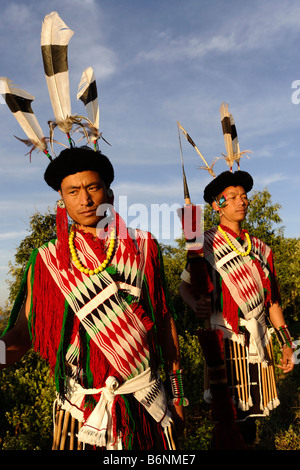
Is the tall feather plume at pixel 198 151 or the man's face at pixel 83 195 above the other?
the tall feather plume at pixel 198 151

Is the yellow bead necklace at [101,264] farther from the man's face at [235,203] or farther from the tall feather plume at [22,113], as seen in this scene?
the man's face at [235,203]

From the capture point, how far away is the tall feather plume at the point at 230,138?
395 centimetres

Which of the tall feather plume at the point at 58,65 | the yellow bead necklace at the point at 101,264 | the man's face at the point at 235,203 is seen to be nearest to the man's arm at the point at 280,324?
the man's face at the point at 235,203

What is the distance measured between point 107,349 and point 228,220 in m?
2.12

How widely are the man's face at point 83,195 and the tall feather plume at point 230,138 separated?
7.08 feet

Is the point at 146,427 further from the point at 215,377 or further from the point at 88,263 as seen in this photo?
the point at 215,377

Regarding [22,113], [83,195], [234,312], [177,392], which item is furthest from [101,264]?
[234,312]

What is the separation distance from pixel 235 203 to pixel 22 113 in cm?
212

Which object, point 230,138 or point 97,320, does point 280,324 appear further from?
point 97,320

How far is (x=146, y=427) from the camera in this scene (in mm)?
2012

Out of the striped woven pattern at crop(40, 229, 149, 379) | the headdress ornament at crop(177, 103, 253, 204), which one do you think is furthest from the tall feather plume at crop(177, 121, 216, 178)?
the striped woven pattern at crop(40, 229, 149, 379)

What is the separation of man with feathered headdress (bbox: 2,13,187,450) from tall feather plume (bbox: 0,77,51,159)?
0.16m

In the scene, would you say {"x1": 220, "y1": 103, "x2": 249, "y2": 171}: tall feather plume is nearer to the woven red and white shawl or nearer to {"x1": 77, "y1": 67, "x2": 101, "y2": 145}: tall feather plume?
the woven red and white shawl
